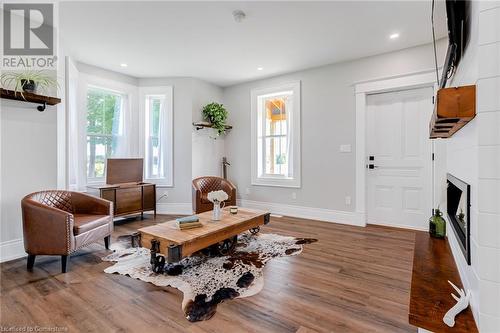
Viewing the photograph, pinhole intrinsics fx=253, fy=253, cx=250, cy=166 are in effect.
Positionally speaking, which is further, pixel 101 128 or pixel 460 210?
pixel 101 128

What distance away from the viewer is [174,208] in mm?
4926

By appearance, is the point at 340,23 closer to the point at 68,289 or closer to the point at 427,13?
the point at 427,13

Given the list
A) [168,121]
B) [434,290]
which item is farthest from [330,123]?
[434,290]

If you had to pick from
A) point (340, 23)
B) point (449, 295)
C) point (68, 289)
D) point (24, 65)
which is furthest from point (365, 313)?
point (24, 65)

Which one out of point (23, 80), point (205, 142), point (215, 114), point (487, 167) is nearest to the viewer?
point (487, 167)

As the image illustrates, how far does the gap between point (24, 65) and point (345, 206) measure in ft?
15.4

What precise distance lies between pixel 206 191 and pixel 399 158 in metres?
3.13

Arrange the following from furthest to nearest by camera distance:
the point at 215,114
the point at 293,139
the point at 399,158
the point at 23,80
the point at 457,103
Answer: the point at 215,114
the point at 293,139
the point at 399,158
the point at 23,80
the point at 457,103

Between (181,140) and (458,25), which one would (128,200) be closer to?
(181,140)

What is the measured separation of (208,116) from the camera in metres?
5.09

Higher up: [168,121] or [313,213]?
[168,121]

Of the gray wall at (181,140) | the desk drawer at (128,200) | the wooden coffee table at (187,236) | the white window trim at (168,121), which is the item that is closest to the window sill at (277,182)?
the gray wall at (181,140)

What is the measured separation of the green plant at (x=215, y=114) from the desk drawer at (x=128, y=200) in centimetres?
189

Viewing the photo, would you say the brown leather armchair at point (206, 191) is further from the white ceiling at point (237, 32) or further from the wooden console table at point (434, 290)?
the wooden console table at point (434, 290)
